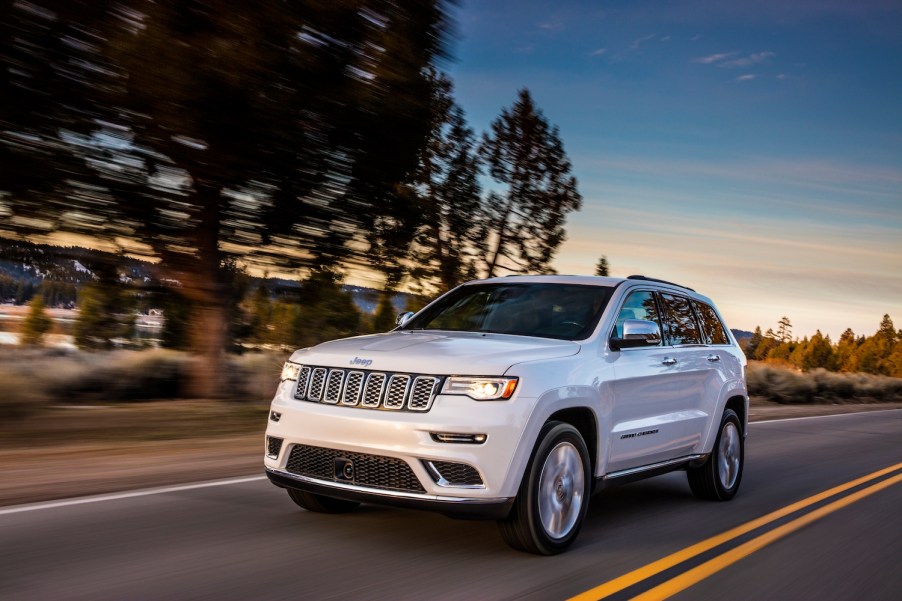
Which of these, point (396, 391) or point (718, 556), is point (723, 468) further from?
point (396, 391)

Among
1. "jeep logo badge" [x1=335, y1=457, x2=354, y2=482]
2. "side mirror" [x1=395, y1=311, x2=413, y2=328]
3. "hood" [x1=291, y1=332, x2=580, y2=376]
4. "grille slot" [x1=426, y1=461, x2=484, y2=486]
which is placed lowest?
"jeep logo badge" [x1=335, y1=457, x2=354, y2=482]

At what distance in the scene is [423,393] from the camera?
18.6 feet

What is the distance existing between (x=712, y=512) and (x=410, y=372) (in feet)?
11.6

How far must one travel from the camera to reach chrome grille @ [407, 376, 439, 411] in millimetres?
5645

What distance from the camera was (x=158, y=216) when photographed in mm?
13133

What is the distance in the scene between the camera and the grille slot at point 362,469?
5621mm

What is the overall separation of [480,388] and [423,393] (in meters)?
0.33

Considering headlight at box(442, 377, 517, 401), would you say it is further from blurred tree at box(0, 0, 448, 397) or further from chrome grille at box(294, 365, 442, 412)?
blurred tree at box(0, 0, 448, 397)

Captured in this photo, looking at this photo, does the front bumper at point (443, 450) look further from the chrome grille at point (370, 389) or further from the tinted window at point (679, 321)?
the tinted window at point (679, 321)

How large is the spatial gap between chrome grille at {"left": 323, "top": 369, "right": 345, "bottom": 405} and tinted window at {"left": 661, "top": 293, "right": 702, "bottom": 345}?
3061 millimetres

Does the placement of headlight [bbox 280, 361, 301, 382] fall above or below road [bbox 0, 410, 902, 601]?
above

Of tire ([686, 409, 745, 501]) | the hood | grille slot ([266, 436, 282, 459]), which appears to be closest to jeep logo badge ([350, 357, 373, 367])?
the hood

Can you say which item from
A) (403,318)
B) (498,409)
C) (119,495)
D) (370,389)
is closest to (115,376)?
(119,495)

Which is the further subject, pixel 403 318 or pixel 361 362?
pixel 403 318
